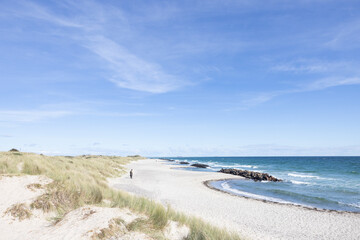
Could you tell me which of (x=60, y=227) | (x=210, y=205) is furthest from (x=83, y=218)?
(x=210, y=205)

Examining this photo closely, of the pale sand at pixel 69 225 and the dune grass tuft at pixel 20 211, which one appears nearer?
the pale sand at pixel 69 225

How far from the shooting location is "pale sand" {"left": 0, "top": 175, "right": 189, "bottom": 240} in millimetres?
7145

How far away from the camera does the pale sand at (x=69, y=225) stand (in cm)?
714

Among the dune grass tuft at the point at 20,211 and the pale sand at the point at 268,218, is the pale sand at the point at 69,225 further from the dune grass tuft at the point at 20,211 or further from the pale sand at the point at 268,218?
the pale sand at the point at 268,218

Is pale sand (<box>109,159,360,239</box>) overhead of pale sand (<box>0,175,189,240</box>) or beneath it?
beneath

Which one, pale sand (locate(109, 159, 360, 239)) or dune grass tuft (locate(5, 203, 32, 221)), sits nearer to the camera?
dune grass tuft (locate(5, 203, 32, 221))

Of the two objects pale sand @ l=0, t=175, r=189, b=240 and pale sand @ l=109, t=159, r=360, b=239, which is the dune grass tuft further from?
pale sand @ l=109, t=159, r=360, b=239

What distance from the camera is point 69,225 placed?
767 centimetres

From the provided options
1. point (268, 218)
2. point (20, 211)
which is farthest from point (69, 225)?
point (268, 218)

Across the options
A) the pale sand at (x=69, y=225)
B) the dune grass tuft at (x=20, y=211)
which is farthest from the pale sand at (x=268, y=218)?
the dune grass tuft at (x=20, y=211)

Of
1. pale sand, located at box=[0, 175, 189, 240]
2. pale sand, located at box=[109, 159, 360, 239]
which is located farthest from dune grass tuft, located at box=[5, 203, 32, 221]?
pale sand, located at box=[109, 159, 360, 239]

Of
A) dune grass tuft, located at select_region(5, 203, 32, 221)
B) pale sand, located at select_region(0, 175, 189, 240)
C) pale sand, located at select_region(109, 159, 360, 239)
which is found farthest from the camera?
pale sand, located at select_region(109, 159, 360, 239)

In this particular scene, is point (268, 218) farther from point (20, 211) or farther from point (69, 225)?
point (20, 211)

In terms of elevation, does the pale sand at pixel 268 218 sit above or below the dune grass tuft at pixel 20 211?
below
